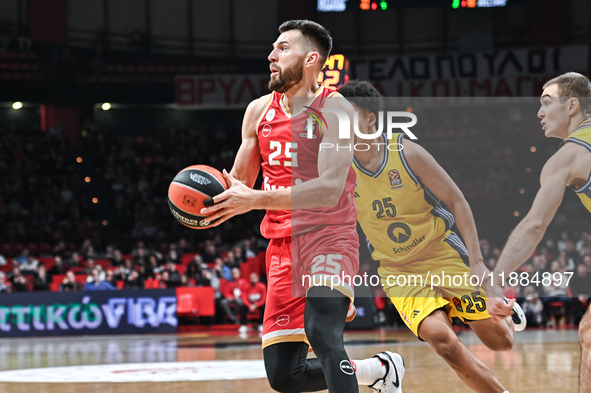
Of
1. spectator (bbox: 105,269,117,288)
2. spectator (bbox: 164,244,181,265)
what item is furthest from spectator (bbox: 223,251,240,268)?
spectator (bbox: 105,269,117,288)

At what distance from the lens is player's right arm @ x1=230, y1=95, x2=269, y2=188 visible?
4.28m

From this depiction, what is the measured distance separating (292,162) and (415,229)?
1.19 m

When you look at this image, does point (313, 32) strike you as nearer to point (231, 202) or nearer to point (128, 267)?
point (231, 202)

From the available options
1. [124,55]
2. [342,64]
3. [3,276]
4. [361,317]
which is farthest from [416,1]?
[124,55]

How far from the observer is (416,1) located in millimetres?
15492

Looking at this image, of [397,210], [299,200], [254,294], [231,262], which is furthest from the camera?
[231,262]

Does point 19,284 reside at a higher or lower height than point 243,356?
higher

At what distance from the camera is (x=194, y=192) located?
146 inches

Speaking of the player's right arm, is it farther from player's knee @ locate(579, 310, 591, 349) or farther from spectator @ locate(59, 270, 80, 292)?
spectator @ locate(59, 270, 80, 292)

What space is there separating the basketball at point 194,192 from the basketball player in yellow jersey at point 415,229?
1.38m

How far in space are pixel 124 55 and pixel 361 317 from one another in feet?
45.5

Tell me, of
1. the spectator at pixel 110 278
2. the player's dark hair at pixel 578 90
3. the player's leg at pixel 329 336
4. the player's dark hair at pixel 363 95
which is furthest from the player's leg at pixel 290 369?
the spectator at pixel 110 278

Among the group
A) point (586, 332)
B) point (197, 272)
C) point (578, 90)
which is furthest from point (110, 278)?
point (586, 332)

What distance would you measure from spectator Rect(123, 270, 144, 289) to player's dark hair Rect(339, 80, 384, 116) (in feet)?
35.1
